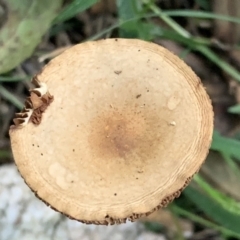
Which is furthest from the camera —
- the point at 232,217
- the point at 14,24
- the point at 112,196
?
the point at 14,24

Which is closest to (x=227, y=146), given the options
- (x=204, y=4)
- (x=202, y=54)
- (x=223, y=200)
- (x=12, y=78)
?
(x=223, y=200)

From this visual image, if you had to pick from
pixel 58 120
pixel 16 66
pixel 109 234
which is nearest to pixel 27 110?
pixel 58 120

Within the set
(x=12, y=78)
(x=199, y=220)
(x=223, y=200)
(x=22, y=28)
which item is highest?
(x=22, y=28)

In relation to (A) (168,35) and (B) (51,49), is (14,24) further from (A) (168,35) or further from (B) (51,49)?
(A) (168,35)

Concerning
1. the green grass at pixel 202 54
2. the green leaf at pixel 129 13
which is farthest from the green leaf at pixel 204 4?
the green leaf at pixel 129 13

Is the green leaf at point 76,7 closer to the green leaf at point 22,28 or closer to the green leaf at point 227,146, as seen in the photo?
the green leaf at point 22,28

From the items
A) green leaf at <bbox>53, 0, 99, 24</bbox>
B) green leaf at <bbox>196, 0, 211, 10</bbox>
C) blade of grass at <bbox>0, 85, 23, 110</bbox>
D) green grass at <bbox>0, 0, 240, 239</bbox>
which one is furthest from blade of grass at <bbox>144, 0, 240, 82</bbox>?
blade of grass at <bbox>0, 85, 23, 110</bbox>

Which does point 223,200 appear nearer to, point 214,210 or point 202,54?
point 214,210
